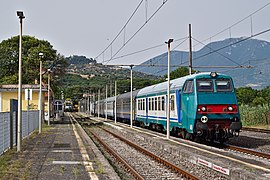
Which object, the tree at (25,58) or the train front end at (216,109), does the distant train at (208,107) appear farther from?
the tree at (25,58)

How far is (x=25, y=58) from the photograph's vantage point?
6197cm

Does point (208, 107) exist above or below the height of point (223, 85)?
below

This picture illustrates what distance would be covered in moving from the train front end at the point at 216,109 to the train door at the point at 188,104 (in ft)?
1.59

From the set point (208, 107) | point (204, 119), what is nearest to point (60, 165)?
point (204, 119)

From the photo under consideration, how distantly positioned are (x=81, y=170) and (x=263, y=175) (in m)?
4.87

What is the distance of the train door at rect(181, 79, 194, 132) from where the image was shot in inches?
779

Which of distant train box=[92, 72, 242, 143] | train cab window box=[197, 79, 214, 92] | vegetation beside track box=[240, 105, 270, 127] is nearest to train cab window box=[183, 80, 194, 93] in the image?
distant train box=[92, 72, 242, 143]

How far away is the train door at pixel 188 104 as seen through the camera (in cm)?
1980

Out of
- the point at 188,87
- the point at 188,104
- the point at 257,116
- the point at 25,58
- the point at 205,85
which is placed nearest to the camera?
the point at 205,85

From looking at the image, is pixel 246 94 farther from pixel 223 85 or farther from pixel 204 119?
pixel 204 119

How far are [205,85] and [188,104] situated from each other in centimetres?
119

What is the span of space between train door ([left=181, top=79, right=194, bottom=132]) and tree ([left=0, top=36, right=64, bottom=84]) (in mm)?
40954

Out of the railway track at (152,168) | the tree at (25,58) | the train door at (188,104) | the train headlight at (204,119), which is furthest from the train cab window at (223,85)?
the tree at (25,58)

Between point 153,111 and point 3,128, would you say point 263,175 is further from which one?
point 153,111
